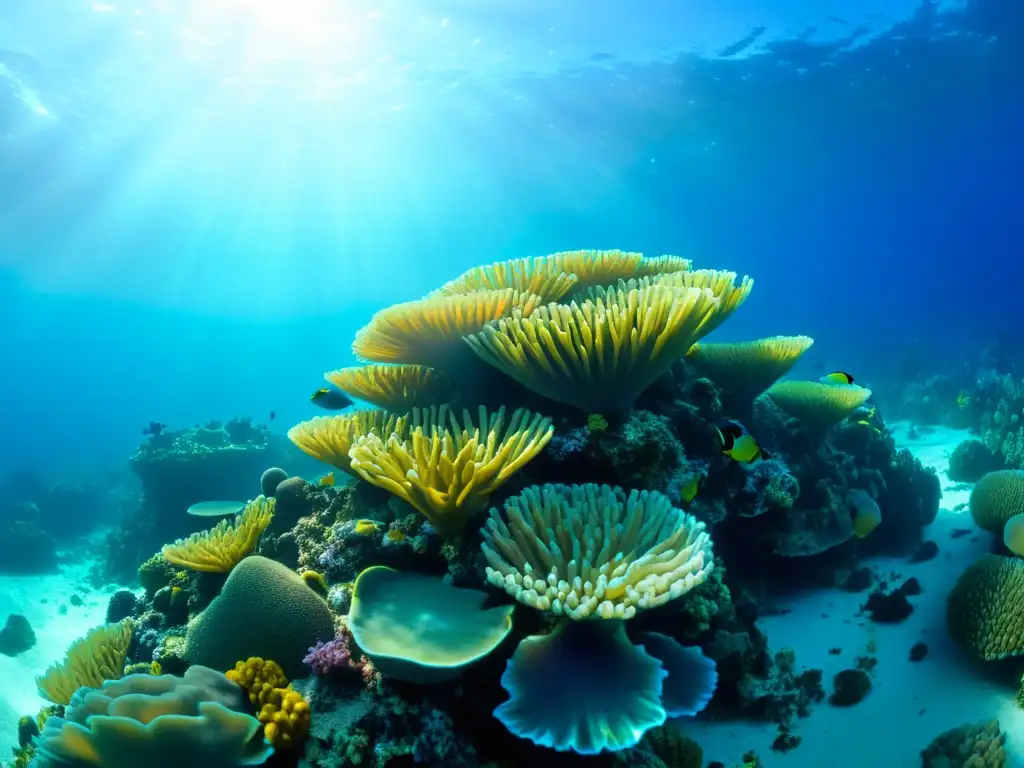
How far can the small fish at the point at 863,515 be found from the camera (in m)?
5.11

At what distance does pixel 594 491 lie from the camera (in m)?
3.31

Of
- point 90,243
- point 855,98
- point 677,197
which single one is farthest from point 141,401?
point 855,98

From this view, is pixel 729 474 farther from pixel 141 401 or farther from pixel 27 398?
pixel 27 398

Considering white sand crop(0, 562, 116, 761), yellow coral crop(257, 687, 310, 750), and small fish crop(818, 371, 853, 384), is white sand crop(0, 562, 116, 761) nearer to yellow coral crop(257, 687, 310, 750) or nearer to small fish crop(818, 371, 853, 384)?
yellow coral crop(257, 687, 310, 750)

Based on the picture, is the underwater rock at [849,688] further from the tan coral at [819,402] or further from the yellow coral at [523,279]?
the yellow coral at [523,279]

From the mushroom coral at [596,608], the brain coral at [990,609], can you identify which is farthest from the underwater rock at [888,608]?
the mushroom coral at [596,608]

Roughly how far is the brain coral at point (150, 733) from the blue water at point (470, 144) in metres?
16.7

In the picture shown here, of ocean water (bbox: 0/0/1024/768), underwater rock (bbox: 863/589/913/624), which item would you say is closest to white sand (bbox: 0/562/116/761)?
ocean water (bbox: 0/0/1024/768)

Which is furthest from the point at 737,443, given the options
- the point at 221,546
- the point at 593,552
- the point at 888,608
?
the point at 221,546

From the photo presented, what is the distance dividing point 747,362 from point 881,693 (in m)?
2.80

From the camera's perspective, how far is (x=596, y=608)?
Answer: 8.16ft

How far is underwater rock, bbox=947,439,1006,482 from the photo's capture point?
9094 millimetres

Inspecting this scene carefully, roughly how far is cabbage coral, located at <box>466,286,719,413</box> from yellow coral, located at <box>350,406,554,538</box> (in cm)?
41

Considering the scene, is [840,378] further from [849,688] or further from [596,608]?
[596,608]
